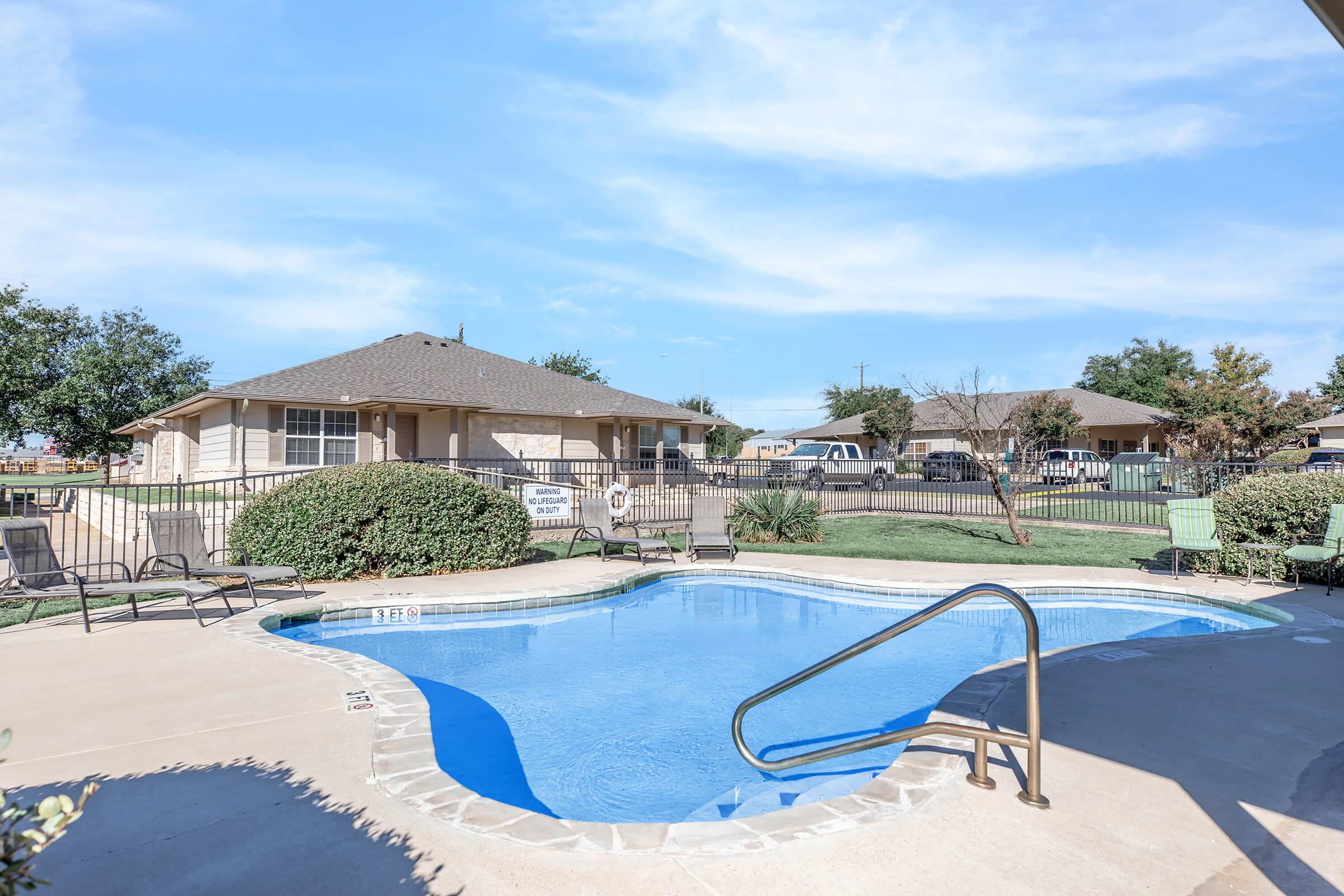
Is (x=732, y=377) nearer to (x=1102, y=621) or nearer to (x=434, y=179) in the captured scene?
(x=434, y=179)

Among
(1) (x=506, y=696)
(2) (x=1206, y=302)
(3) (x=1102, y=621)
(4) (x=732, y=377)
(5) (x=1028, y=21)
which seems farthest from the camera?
(4) (x=732, y=377)

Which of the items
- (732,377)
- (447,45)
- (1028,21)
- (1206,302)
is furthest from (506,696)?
(732,377)

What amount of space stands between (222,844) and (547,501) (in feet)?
35.9

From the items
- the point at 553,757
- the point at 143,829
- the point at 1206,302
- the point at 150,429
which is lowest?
the point at 553,757

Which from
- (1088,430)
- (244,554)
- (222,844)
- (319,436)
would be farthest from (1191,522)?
(1088,430)

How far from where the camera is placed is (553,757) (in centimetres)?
480

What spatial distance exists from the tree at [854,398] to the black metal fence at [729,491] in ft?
73.0

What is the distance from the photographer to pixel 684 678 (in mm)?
6508

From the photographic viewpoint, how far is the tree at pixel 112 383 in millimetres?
30219

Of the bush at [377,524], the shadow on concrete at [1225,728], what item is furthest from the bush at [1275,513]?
the bush at [377,524]

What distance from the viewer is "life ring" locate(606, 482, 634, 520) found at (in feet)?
46.2

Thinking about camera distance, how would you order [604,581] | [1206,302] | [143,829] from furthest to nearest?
1. [1206,302]
2. [604,581]
3. [143,829]

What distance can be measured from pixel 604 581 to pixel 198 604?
4.78 m

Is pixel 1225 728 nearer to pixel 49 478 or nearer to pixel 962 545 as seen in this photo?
pixel 962 545
